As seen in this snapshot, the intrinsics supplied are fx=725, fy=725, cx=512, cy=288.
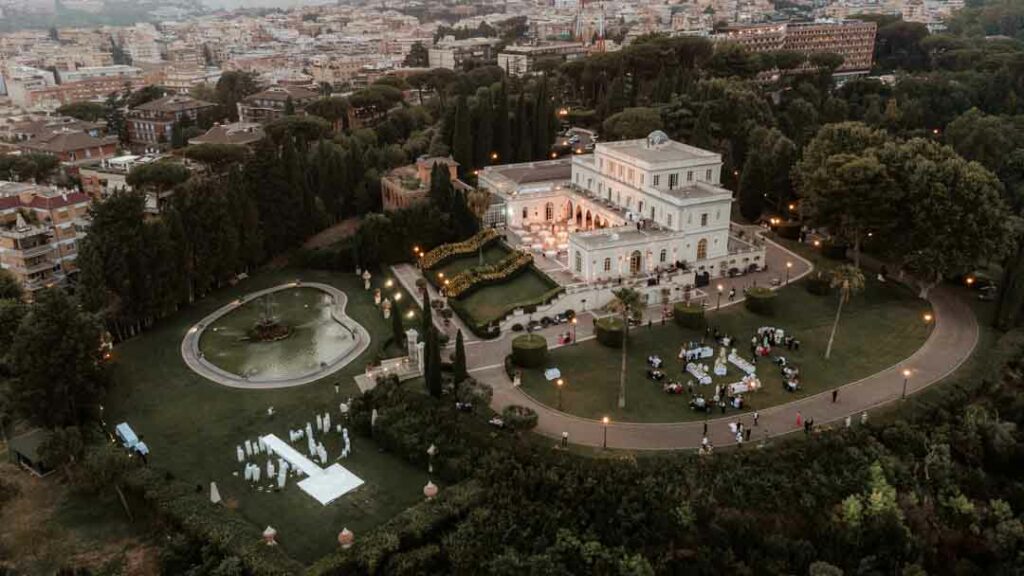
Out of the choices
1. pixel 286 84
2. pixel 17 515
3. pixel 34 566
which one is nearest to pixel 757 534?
pixel 34 566

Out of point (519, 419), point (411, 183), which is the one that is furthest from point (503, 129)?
point (519, 419)

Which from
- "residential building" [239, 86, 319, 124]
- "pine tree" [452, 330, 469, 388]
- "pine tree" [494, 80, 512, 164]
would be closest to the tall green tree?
"pine tree" [452, 330, 469, 388]

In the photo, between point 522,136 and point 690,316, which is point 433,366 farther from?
point 522,136

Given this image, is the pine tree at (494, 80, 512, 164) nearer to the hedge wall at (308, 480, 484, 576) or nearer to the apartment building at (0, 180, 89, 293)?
the apartment building at (0, 180, 89, 293)

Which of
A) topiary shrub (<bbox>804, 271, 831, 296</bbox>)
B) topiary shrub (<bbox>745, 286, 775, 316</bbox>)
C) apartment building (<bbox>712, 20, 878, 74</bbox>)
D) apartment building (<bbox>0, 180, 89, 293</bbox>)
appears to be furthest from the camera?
apartment building (<bbox>712, 20, 878, 74</bbox>)

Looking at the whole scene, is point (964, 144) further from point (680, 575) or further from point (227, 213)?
point (227, 213)

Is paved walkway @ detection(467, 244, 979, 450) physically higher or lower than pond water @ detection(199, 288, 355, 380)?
higher

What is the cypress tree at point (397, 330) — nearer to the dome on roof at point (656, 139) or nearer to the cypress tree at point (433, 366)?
the cypress tree at point (433, 366)

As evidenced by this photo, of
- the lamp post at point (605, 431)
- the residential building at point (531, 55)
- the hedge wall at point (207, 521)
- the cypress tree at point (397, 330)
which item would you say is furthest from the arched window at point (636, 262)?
the residential building at point (531, 55)
